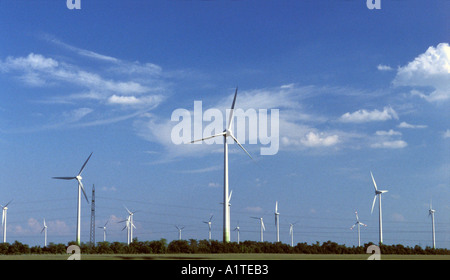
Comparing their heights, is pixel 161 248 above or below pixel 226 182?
below

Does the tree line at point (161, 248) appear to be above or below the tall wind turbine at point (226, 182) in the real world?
below

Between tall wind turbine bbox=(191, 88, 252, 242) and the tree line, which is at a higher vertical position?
tall wind turbine bbox=(191, 88, 252, 242)

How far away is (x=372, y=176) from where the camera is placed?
16675cm
